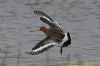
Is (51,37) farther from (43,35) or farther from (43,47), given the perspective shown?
(43,35)

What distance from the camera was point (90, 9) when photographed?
33.6m

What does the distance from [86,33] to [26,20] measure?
5296 mm

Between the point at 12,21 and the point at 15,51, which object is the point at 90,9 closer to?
the point at 12,21

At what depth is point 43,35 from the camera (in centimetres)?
2681

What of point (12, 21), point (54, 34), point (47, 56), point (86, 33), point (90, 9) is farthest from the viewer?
point (90, 9)

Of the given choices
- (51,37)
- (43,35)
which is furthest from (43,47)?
(43,35)

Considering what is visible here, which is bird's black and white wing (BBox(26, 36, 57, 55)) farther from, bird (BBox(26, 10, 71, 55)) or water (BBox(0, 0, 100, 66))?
water (BBox(0, 0, 100, 66))

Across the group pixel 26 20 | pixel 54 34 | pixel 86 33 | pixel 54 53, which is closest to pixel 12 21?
pixel 26 20

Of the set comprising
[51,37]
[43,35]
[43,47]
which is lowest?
[43,35]

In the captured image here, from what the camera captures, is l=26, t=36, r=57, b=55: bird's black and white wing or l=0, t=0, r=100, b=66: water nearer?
l=26, t=36, r=57, b=55: bird's black and white wing

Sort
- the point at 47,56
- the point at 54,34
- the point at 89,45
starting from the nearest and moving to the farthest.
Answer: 1. the point at 54,34
2. the point at 47,56
3. the point at 89,45

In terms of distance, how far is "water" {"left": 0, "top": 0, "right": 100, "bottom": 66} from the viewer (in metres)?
21.9

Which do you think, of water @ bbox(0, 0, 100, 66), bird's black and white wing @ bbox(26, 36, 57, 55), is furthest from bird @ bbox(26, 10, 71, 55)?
water @ bbox(0, 0, 100, 66)

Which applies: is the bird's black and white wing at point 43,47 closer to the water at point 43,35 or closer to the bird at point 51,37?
the bird at point 51,37
